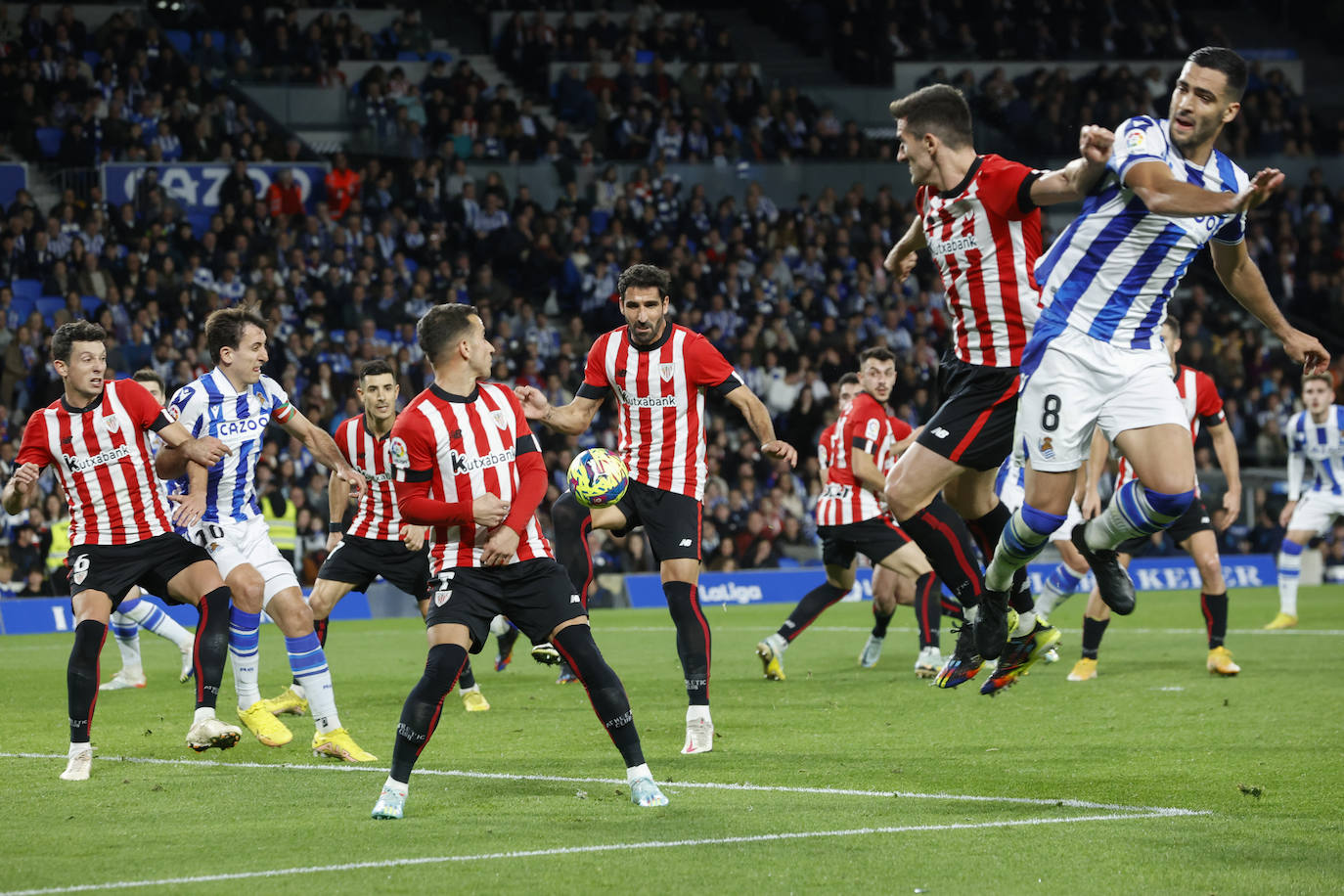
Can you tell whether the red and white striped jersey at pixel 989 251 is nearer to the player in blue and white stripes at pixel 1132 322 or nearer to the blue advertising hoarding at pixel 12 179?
the player in blue and white stripes at pixel 1132 322

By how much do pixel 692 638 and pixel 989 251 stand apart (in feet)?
9.39

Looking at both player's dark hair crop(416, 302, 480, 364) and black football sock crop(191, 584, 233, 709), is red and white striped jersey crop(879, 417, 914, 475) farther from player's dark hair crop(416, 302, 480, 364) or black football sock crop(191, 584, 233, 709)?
player's dark hair crop(416, 302, 480, 364)

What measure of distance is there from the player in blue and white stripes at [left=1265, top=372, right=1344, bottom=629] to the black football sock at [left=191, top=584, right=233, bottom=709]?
464 inches

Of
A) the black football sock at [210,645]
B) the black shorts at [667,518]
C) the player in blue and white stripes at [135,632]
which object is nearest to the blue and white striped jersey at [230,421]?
the black football sock at [210,645]

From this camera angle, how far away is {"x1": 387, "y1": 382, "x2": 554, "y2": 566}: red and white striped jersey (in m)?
6.86

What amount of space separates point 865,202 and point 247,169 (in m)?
10.5

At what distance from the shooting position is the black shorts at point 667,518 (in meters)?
9.28

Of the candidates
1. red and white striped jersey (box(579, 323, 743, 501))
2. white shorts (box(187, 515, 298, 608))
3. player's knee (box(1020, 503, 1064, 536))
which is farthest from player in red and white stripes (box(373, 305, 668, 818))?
white shorts (box(187, 515, 298, 608))

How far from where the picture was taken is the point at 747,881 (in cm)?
549

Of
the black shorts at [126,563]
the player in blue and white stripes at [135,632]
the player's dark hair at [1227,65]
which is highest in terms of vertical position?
the player's dark hair at [1227,65]

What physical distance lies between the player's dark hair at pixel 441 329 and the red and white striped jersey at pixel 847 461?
20.5ft

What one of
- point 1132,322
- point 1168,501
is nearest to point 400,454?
point 1132,322

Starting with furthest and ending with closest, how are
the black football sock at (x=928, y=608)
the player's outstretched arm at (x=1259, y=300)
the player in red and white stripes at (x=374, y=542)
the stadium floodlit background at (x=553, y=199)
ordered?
the stadium floodlit background at (x=553, y=199), the black football sock at (x=928, y=608), the player in red and white stripes at (x=374, y=542), the player's outstretched arm at (x=1259, y=300)

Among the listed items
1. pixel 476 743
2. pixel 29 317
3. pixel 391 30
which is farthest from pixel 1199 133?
pixel 391 30
